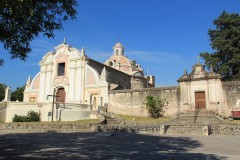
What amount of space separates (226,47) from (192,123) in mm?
13428

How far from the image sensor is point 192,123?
22.8 metres

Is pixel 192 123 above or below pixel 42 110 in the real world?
below

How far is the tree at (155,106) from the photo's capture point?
95.6 ft

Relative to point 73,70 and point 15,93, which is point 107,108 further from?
point 15,93

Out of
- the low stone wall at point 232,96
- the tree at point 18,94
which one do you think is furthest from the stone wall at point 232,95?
the tree at point 18,94

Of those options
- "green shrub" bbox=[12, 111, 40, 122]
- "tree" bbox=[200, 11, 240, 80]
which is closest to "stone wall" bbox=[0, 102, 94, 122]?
"green shrub" bbox=[12, 111, 40, 122]

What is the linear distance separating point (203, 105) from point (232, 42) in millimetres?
9572

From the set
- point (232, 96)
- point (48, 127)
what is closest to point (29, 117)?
point (48, 127)

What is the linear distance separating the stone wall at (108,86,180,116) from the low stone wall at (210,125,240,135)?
10522 mm

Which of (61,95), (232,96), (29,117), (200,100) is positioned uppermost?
(61,95)

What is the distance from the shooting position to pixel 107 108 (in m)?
33.1

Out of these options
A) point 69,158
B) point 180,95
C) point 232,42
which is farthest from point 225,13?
point 69,158

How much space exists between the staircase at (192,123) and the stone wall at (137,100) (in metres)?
3.26

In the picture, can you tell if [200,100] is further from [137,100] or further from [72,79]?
[72,79]
